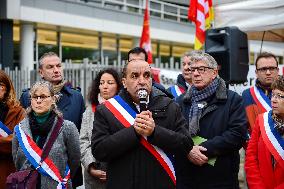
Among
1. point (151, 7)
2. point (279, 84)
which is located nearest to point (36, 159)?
point (279, 84)

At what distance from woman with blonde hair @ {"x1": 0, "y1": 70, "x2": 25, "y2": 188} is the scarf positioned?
172 centimetres

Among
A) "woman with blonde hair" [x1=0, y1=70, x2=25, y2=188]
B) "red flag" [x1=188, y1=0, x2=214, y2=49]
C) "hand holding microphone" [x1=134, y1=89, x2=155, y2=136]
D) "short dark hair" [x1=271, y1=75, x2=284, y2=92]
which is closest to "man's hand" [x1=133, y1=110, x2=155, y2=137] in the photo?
"hand holding microphone" [x1=134, y1=89, x2=155, y2=136]

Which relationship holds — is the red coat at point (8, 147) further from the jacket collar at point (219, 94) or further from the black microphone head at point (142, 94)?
the black microphone head at point (142, 94)

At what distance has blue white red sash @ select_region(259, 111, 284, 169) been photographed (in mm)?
3836

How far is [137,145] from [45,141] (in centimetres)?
118

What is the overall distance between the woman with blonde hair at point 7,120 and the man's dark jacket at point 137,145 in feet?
4.79

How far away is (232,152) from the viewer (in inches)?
174

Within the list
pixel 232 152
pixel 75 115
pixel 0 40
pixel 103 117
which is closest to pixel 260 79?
pixel 232 152

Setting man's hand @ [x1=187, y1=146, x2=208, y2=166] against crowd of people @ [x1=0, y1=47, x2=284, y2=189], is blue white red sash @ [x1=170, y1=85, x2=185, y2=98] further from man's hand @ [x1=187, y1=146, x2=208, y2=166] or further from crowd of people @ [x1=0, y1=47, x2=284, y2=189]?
man's hand @ [x1=187, y1=146, x2=208, y2=166]

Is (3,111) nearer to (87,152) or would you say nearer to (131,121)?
(87,152)

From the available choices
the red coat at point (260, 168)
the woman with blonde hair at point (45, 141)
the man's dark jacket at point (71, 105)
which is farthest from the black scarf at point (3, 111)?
the red coat at point (260, 168)

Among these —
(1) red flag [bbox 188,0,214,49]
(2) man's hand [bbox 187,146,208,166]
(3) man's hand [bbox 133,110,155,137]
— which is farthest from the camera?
(1) red flag [bbox 188,0,214,49]

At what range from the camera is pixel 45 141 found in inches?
170

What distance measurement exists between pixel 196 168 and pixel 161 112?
0.99 meters
